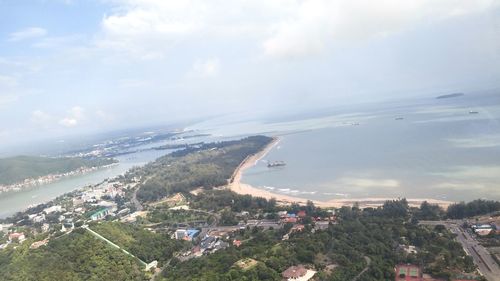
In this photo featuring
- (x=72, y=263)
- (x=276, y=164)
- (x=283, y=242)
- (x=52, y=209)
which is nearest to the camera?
(x=72, y=263)

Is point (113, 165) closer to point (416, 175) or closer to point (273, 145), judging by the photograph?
point (273, 145)

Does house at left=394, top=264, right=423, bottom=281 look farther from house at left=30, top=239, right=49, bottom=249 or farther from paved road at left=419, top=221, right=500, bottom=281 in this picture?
house at left=30, top=239, right=49, bottom=249

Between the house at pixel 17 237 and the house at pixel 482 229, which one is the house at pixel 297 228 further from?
the house at pixel 17 237

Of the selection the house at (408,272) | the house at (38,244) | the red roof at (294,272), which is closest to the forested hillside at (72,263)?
the house at (38,244)

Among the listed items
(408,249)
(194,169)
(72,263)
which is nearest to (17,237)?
(72,263)

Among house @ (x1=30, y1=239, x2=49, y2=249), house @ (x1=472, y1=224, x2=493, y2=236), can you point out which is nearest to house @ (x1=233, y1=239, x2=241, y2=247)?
house @ (x1=30, y1=239, x2=49, y2=249)

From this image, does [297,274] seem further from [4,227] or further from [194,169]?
[194,169]
